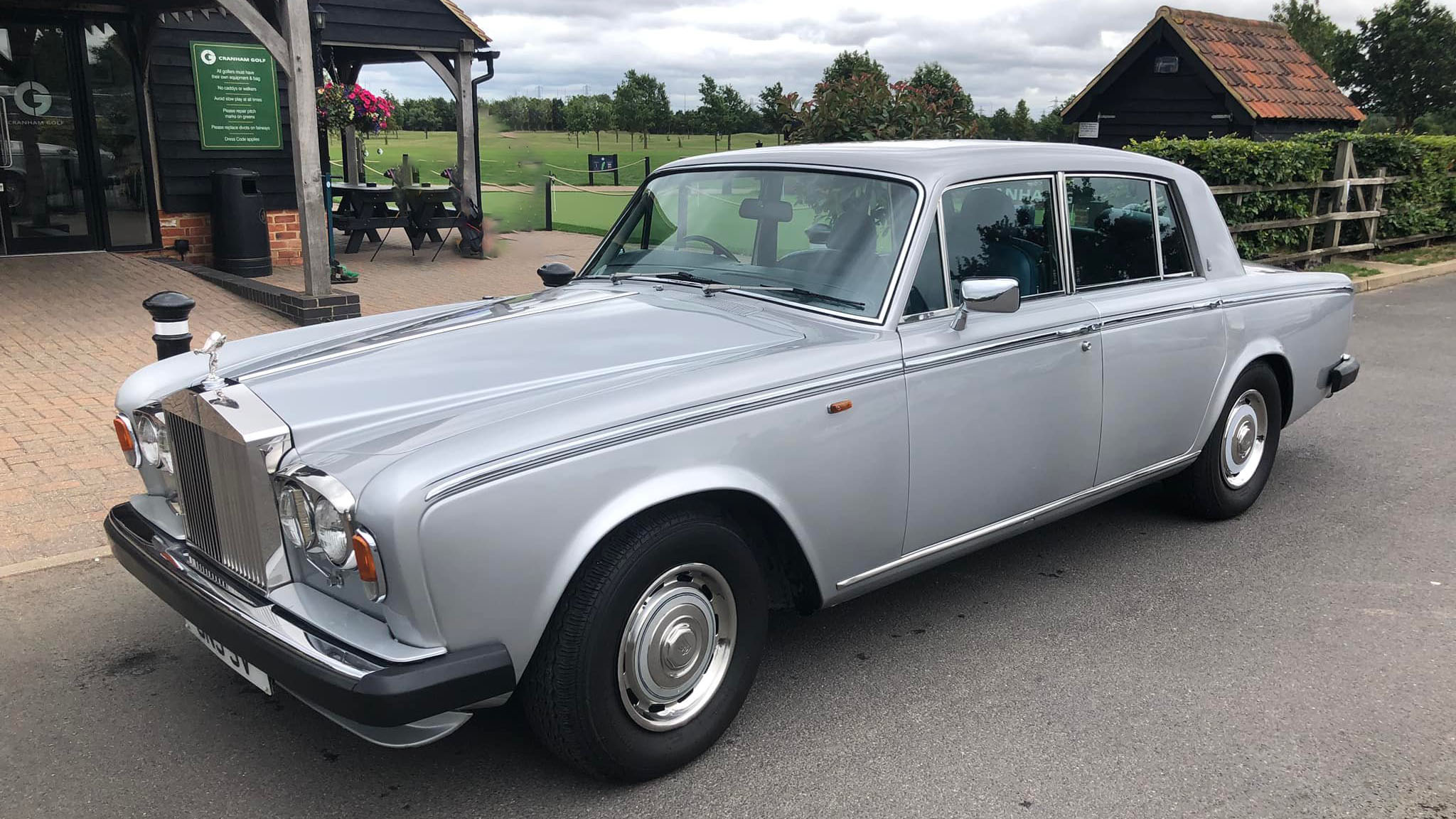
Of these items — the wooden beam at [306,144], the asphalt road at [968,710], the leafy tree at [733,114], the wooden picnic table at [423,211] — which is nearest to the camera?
the asphalt road at [968,710]

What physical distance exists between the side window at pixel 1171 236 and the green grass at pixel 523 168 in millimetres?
5760

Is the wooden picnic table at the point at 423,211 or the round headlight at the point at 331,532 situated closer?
the round headlight at the point at 331,532

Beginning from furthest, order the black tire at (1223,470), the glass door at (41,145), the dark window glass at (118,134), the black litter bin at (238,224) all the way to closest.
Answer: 1. the black litter bin at (238,224)
2. the dark window glass at (118,134)
3. the glass door at (41,145)
4. the black tire at (1223,470)

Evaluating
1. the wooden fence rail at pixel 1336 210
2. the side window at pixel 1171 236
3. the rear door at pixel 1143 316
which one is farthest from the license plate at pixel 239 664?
the wooden fence rail at pixel 1336 210

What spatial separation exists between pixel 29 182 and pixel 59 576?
8.93 m

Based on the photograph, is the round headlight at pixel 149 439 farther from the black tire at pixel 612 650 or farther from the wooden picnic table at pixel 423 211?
the wooden picnic table at pixel 423 211

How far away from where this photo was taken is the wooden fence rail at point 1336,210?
42.3ft

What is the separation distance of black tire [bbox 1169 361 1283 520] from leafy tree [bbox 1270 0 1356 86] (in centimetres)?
4468

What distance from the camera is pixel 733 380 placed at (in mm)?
3014

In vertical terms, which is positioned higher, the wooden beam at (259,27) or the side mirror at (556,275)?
the wooden beam at (259,27)

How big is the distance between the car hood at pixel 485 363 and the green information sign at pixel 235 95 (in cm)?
986

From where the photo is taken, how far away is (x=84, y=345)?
8.05 m

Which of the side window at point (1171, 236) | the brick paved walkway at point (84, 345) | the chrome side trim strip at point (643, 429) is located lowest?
the brick paved walkway at point (84, 345)

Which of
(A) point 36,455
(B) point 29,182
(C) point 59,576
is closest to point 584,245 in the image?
(B) point 29,182
